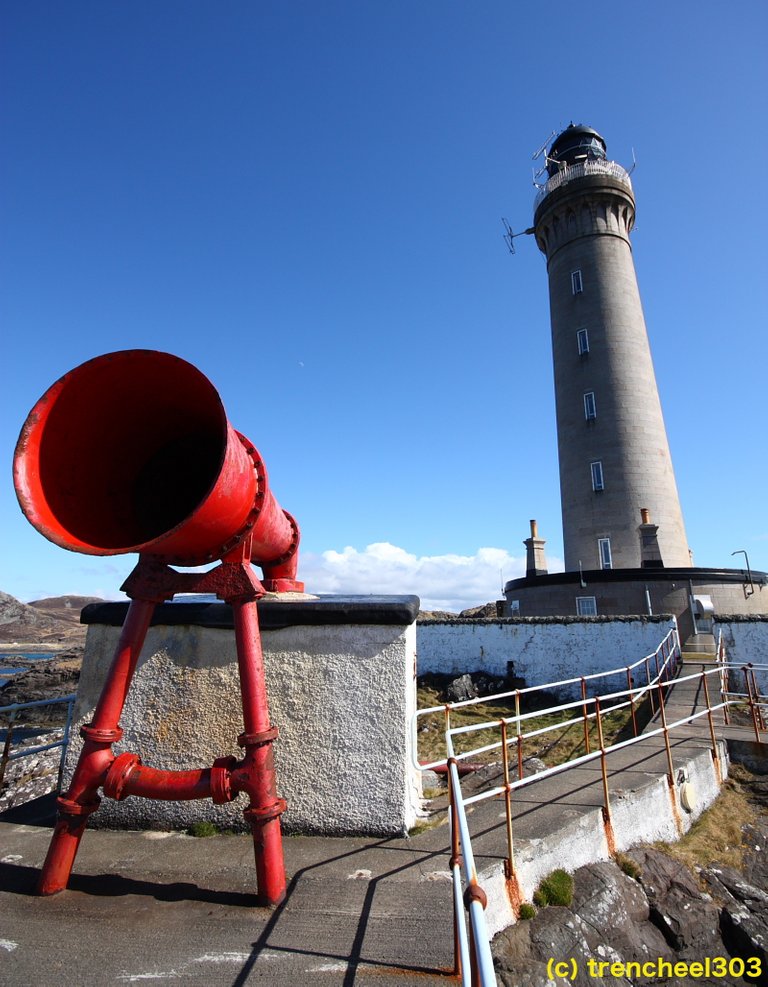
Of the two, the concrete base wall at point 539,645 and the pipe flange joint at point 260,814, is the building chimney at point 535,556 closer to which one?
the concrete base wall at point 539,645

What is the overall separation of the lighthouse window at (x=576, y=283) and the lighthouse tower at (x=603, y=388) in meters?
0.04

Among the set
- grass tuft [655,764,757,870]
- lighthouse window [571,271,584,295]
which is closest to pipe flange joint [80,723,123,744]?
grass tuft [655,764,757,870]

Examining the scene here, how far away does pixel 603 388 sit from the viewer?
20.1m

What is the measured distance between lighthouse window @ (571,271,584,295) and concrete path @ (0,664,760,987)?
21.4m

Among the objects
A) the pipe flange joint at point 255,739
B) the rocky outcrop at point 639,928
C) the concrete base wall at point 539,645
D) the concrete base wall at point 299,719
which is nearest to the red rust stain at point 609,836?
the rocky outcrop at point 639,928

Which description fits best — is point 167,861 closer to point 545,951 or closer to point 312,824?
point 312,824

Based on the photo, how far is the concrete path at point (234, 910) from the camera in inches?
99.0

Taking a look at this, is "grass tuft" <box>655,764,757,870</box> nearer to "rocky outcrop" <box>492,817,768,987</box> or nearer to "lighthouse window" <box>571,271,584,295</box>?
"rocky outcrop" <box>492,817,768,987</box>

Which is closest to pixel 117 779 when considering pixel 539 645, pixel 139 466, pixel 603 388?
pixel 139 466

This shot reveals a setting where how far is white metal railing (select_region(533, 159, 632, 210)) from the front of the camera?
22281 millimetres

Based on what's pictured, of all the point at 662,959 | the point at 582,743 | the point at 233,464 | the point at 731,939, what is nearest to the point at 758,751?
the point at 582,743

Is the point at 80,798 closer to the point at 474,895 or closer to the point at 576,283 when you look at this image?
the point at 474,895

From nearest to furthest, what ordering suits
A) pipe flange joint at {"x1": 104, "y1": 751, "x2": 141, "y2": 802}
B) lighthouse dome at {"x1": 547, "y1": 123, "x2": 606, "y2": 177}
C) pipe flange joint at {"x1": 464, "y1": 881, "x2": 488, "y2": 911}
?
pipe flange joint at {"x1": 464, "y1": 881, "x2": 488, "y2": 911}
pipe flange joint at {"x1": 104, "y1": 751, "x2": 141, "y2": 802}
lighthouse dome at {"x1": 547, "y1": 123, "x2": 606, "y2": 177}

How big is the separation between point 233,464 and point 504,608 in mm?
19346
